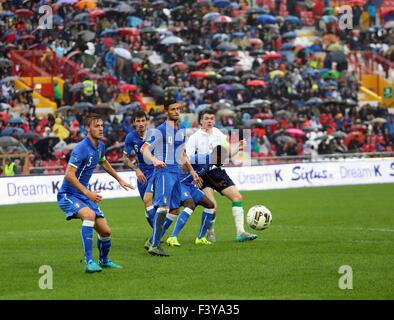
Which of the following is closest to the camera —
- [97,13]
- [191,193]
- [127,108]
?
[191,193]

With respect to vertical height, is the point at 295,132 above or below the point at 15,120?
below

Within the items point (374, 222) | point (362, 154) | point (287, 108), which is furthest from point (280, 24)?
point (374, 222)

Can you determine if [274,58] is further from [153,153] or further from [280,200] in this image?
[153,153]

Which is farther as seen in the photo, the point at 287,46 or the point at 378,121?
the point at 287,46

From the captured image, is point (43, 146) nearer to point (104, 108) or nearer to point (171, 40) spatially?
point (104, 108)

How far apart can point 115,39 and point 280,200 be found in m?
14.4

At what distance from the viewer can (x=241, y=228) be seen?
55.6 ft

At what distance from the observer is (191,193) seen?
55.5 feet

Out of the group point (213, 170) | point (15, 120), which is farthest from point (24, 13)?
point (213, 170)

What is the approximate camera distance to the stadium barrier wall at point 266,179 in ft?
94.5

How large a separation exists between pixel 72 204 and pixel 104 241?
724mm

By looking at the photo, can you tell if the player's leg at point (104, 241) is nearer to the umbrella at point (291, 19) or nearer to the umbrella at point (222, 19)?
the umbrella at point (222, 19)

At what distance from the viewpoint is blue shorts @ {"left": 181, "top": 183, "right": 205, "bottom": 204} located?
16703 millimetres

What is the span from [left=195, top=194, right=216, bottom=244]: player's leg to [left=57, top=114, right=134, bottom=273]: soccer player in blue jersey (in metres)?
3.50
